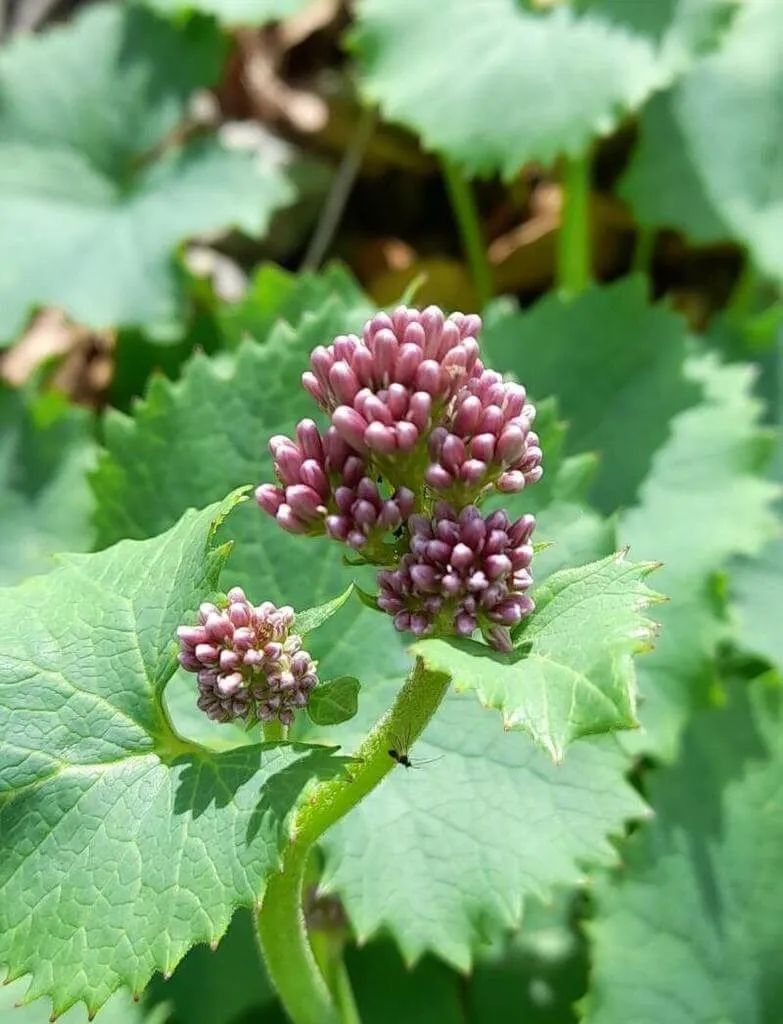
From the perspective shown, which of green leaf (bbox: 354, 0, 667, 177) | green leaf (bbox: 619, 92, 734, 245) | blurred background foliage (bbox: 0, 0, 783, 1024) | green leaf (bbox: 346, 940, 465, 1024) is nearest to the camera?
blurred background foliage (bbox: 0, 0, 783, 1024)

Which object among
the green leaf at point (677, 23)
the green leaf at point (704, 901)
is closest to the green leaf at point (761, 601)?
the green leaf at point (704, 901)

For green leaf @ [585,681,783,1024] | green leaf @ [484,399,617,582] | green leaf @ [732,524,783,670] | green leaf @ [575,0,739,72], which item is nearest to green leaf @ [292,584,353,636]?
green leaf @ [484,399,617,582]

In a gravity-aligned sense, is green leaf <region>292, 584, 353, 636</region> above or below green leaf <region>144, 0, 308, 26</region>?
below

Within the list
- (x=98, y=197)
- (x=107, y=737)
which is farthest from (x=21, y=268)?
(x=107, y=737)

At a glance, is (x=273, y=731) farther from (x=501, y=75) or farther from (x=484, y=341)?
(x=501, y=75)

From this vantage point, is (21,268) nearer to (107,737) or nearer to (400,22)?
(400,22)

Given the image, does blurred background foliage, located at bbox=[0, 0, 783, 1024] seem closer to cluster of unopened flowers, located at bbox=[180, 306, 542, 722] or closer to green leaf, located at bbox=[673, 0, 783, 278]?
green leaf, located at bbox=[673, 0, 783, 278]
